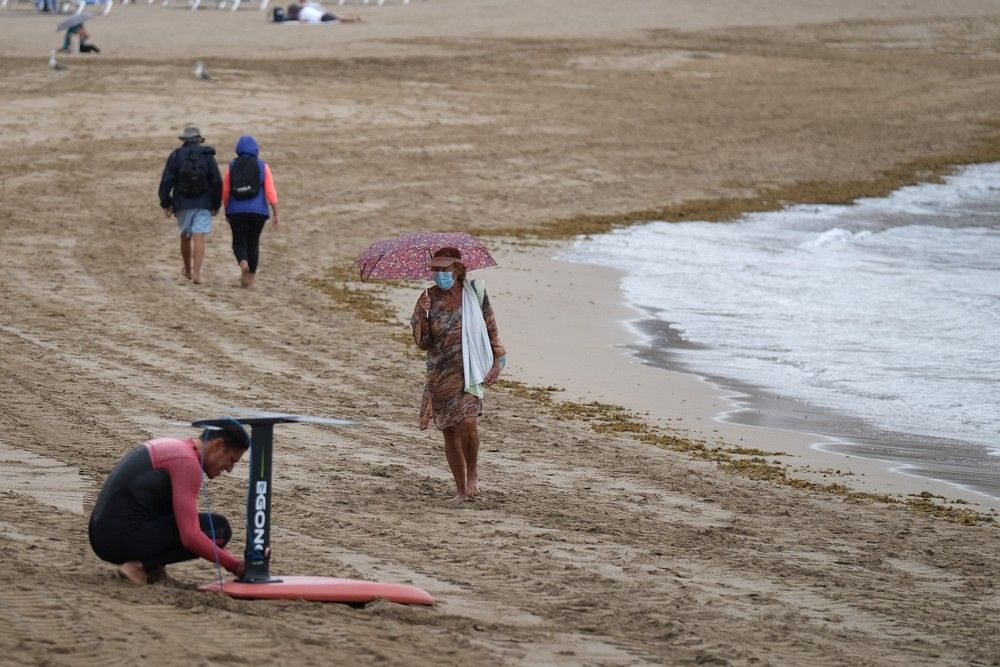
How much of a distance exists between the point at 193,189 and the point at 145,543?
9.31m

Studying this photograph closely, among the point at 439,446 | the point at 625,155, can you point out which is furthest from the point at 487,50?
the point at 439,446

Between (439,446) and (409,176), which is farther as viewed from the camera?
(409,176)

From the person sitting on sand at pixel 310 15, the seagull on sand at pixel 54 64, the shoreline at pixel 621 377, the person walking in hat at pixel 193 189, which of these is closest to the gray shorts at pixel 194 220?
the person walking in hat at pixel 193 189

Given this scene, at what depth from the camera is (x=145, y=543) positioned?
6465 millimetres

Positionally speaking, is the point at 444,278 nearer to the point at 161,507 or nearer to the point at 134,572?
the point at 161,507

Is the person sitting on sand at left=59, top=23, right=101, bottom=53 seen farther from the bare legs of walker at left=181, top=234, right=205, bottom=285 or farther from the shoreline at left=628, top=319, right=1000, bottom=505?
the shoreline at left=628, top=319, right=1000, bottom=505

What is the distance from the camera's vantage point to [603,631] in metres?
6.52

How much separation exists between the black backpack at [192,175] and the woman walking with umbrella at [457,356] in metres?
7.07

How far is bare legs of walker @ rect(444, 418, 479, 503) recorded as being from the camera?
28.5ft

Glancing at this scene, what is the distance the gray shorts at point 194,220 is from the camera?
50.6ft

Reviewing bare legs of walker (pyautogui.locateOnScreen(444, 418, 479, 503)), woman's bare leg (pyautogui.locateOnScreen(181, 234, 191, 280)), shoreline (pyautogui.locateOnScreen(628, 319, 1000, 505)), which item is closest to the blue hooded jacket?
woman's bare leg (pyautogui.locateOnScreen(181, 234, 191, 280))

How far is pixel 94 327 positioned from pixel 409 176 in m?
10.5

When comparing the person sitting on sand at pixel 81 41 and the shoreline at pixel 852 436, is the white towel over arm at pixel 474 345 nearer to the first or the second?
the shoreline at pixel 852 436

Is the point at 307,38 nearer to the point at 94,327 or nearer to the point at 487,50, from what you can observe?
the point at 487,50
